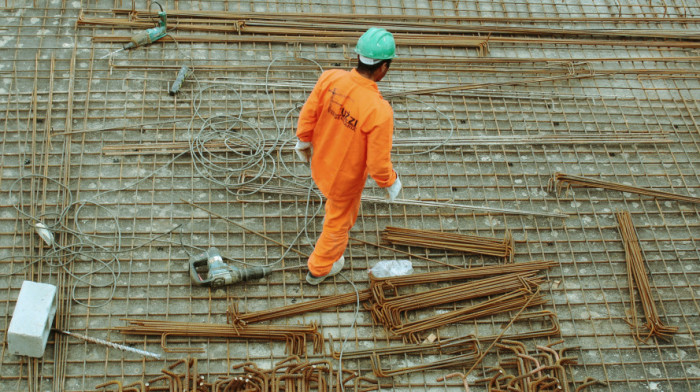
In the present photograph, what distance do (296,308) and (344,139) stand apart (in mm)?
1349

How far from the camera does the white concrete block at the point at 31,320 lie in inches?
158

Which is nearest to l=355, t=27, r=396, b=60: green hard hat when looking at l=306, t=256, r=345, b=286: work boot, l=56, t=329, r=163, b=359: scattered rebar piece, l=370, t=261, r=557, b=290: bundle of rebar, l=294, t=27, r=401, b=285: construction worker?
l=294, t=27, r=401, b=285: construction worker

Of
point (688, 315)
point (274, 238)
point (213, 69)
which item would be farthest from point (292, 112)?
point (688, 315)

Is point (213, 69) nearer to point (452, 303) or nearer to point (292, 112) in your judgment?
point (292, 112)

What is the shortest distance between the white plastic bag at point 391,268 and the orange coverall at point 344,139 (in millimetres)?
547

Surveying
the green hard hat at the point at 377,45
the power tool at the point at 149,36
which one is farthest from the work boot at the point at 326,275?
the power tool at the point at 149,36

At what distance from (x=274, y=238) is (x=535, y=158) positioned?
96.3 inches

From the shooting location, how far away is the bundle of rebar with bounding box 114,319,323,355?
4332mm

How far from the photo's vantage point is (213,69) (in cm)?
582

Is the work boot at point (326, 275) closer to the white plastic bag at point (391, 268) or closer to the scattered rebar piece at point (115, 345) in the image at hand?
the white plastic bag at point (391, 268)

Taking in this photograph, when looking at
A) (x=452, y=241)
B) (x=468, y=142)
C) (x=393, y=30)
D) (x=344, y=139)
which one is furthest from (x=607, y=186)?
(x=344, y=139)

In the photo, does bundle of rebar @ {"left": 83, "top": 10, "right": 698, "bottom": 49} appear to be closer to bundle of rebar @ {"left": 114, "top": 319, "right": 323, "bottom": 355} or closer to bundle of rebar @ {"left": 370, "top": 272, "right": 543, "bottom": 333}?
bundle of rebar @ {"left": 370, "top": 272, "right": 543, "bottom": 333}

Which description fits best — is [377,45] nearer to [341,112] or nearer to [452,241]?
[341,112]

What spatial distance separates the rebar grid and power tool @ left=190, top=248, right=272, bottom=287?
0.12m
